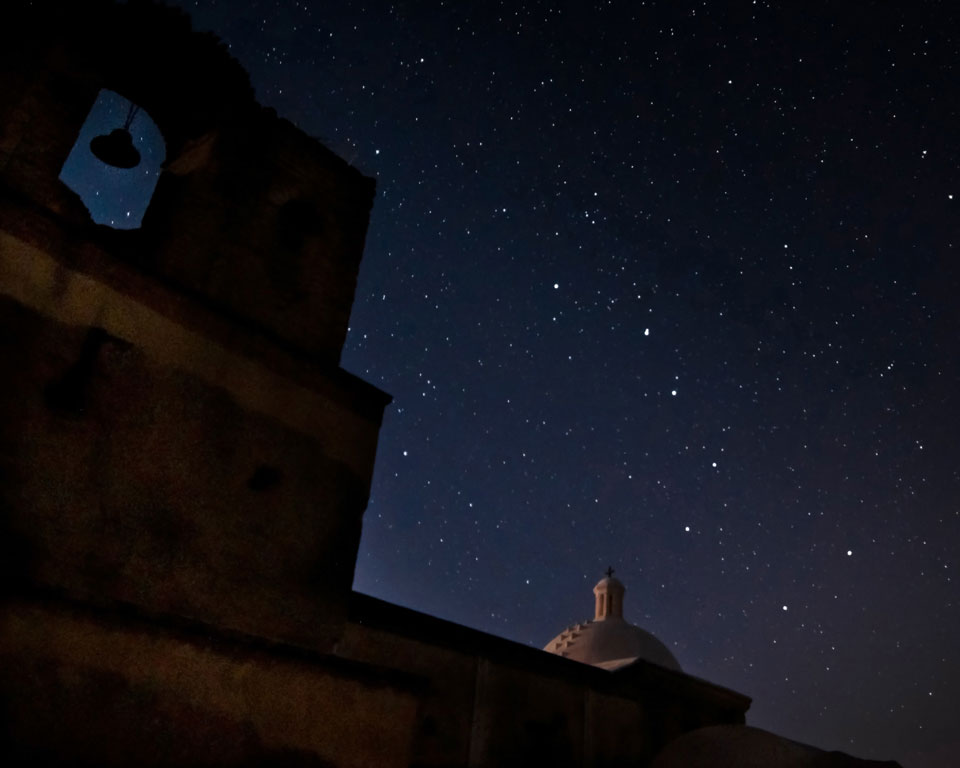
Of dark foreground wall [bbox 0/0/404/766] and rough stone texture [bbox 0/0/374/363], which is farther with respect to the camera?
rough stone texture [bbox 0/0/374/363]

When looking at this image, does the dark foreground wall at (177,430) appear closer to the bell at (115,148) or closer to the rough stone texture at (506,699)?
the bell at (115,148)

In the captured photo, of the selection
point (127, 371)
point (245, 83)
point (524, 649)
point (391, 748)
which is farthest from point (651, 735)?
point (245, 83)

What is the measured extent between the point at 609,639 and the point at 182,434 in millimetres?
24498

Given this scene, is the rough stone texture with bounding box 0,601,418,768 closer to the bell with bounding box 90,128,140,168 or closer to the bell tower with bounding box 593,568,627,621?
the bell with bounding box 90,128,140,168

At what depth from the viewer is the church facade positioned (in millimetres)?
5055

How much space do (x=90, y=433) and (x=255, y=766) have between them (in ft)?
9.58

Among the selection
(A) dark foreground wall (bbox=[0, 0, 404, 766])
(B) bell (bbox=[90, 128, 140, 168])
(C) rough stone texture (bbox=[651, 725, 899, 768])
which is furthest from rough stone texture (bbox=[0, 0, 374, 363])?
(C) rough stone texture (bbox=[651, 725, 899, 768])

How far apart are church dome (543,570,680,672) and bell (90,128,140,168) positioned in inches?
925

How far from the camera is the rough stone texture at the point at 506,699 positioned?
1030 cm

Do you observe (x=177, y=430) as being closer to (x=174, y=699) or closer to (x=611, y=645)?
(x=174, y=699)

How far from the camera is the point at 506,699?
11414mm

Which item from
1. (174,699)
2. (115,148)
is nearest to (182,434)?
(174,699)

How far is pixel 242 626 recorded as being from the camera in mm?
6879

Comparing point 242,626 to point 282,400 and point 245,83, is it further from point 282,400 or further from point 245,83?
point 245,83
